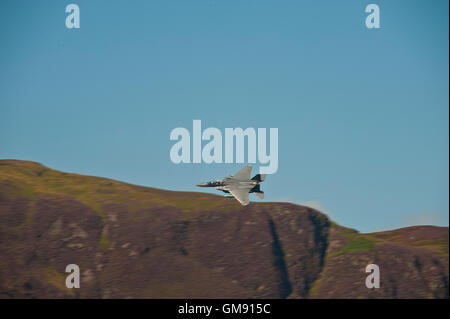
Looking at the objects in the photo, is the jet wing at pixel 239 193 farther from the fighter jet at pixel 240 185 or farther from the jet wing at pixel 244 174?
the jet wing at pixel 244 174

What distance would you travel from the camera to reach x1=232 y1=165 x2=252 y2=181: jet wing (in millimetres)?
144075

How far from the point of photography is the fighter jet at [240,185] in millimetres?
136400

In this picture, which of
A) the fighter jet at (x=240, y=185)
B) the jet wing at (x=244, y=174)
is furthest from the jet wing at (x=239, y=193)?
the jet wing at (x=244, y=174)

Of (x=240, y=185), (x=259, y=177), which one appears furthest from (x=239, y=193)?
(x=259, y=177)

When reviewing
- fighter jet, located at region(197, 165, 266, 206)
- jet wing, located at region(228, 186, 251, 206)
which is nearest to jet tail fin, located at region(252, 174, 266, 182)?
fighter jet, located at region(197, 165, 266, 206)

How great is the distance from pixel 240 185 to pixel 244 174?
7300 mm

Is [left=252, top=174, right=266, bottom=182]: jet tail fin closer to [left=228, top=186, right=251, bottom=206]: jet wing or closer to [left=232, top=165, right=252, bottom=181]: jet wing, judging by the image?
[left=232, top=165, right=252, bottom=181]: jet wing

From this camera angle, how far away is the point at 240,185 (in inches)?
5487
